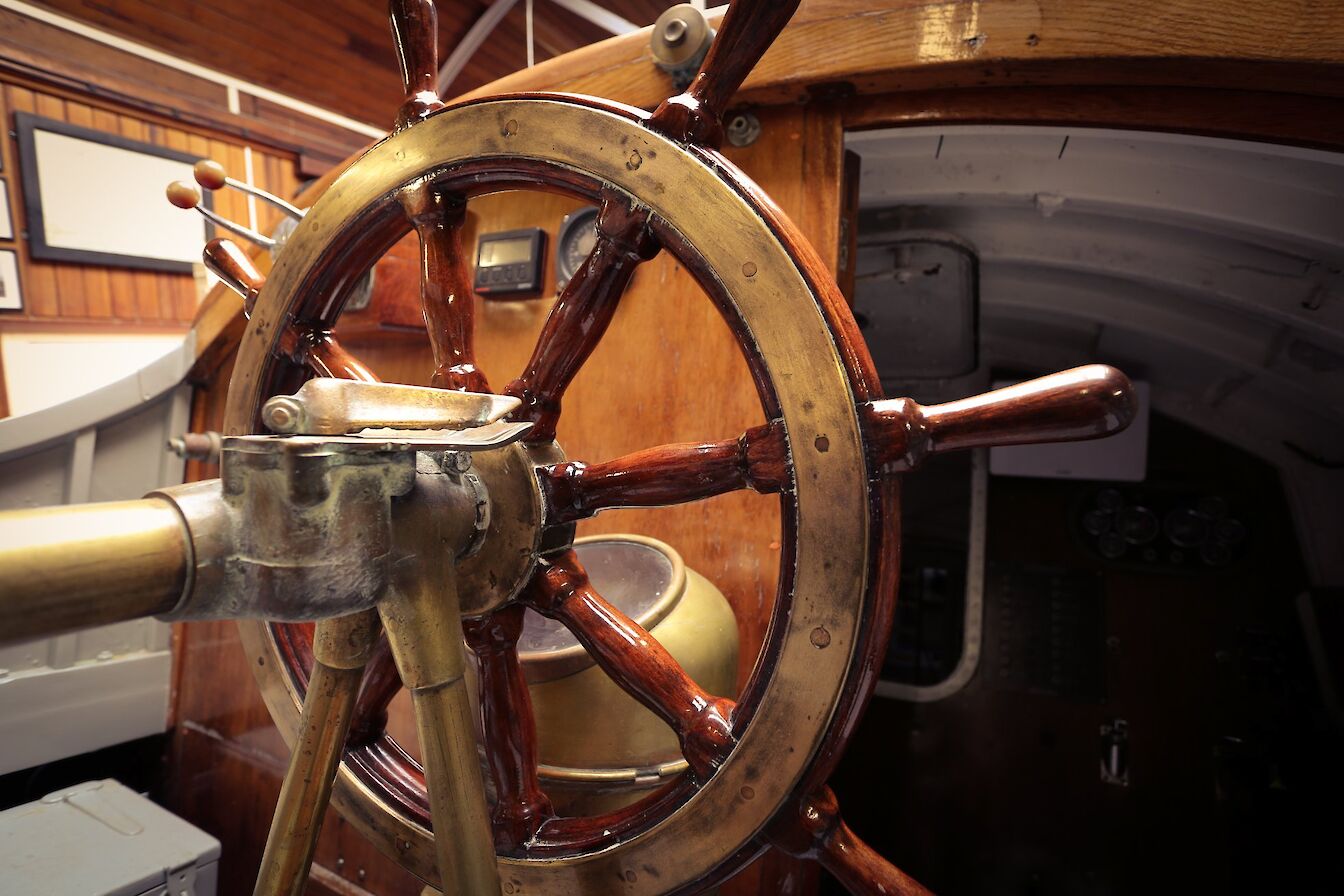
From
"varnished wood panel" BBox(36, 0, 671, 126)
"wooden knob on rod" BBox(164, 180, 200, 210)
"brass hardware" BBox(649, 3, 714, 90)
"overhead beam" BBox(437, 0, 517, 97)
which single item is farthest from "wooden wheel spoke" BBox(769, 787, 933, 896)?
"overhead beam" BBox(437, 0, 517, 97)

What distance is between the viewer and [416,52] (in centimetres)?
83

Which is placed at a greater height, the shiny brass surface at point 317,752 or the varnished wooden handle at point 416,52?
the varnished wooden handle at point 416,52

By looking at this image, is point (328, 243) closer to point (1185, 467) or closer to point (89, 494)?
point (89, 494)

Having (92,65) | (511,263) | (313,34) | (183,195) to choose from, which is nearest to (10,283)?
(92,65)

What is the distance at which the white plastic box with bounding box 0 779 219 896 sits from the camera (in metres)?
1.18

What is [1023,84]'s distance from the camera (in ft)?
3.05

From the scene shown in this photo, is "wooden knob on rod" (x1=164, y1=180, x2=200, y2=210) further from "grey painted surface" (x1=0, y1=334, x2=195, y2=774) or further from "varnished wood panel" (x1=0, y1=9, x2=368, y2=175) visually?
"varnished wood panel" (x1=0, y1=9, x2=368, y2=175)

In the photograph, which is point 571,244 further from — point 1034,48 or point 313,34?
point 313,34

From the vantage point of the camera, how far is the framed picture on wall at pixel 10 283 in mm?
2936

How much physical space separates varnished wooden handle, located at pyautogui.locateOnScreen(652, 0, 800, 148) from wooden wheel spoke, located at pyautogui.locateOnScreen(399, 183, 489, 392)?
0.90 ft

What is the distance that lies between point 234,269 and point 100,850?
3.48 feet

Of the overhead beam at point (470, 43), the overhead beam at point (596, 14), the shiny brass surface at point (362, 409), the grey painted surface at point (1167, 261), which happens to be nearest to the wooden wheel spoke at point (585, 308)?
the shiny brass surface at point (362, 409)

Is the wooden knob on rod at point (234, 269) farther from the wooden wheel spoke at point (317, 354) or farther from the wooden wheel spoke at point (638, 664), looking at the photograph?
the wooden wheel spoke at point (638, 664)

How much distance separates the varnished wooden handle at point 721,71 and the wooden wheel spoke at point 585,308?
82mm
